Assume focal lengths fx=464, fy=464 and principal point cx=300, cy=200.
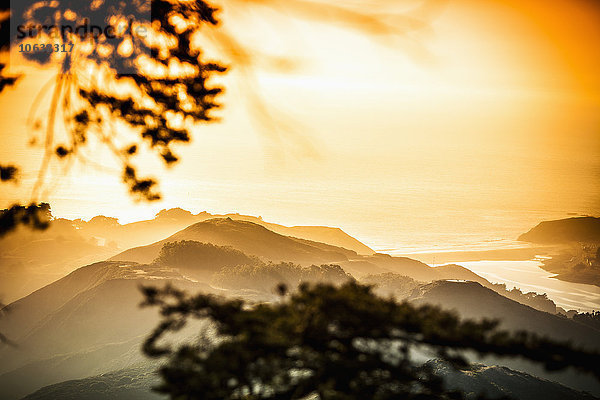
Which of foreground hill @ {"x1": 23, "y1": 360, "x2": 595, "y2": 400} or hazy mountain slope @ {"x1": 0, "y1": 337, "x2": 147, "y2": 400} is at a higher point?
foreground hill @ {"x1": 23, "y1": 360, "x2": 595, "y2": 400}

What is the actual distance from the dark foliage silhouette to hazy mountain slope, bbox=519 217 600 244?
116 m

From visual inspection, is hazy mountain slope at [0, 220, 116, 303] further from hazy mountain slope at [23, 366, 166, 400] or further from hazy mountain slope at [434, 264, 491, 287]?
hazy mountain slope at [434, 264, 491, 287]

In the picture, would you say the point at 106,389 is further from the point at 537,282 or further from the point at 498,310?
the point at 537,282

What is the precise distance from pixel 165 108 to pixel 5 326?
54062 millimetres

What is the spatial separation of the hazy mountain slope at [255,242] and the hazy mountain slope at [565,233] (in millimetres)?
51222

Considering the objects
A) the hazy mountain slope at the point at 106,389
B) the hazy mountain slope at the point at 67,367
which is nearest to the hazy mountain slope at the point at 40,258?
the hazy mountain slope at the point at 67,367

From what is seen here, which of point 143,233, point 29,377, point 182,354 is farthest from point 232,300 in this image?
point 143,233

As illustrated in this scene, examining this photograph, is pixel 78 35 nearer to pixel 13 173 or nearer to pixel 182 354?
pixel 13 173

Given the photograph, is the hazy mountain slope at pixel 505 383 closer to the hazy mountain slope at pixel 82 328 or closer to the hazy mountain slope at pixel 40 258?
the hazy mountain slope at pixel 82 328

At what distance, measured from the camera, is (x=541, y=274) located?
9500 cm

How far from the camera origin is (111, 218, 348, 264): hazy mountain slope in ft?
277

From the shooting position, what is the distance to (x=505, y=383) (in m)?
24.4

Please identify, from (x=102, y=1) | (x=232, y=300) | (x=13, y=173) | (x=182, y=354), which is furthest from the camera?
(x=13, y=173)

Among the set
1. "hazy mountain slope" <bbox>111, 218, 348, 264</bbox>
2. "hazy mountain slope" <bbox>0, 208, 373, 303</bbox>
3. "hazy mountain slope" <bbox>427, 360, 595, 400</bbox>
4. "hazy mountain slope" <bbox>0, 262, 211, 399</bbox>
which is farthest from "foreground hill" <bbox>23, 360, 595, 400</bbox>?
"hazy mountain slope" <bbox>111, 218, 348, 264</bbox>
